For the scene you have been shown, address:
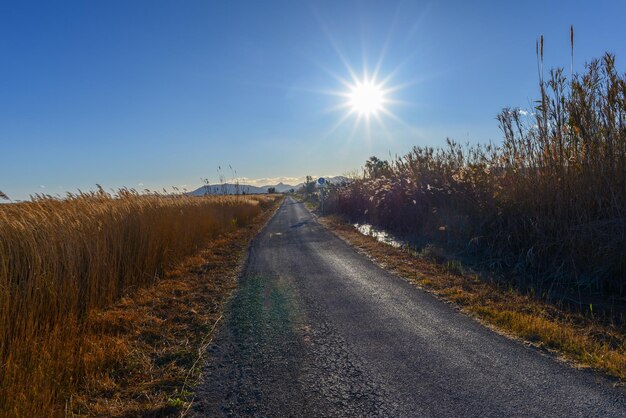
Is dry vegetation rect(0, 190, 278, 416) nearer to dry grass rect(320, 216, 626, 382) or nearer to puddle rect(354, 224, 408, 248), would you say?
dry grass rect(320, 216, 626, 382)

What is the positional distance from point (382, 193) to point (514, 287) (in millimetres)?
10710

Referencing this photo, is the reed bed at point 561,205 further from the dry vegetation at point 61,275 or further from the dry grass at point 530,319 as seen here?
the dry vegetation at point 61,275

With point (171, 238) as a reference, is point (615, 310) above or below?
below

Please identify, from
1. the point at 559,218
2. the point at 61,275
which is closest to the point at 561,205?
the point at 559,218

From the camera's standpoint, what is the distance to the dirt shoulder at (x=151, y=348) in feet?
10.1

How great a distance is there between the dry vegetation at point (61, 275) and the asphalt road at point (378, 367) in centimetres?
133

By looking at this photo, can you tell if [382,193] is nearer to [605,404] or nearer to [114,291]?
[114,291]

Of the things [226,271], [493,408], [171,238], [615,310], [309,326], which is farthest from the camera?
[171,238]

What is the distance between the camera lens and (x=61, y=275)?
4.75 metres

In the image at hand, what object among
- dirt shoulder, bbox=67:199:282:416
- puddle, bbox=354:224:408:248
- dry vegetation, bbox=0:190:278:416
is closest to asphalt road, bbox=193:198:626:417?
dirt shoulder, bbox=67:199:282:416

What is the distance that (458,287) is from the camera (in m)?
6.36

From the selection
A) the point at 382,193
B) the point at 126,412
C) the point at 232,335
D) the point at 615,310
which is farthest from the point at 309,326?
the point at 382,193

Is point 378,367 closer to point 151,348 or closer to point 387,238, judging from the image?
point 151,348

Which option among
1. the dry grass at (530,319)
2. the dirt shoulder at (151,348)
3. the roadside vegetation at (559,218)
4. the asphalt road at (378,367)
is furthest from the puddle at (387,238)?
the dirt shoulder at (151,348)
